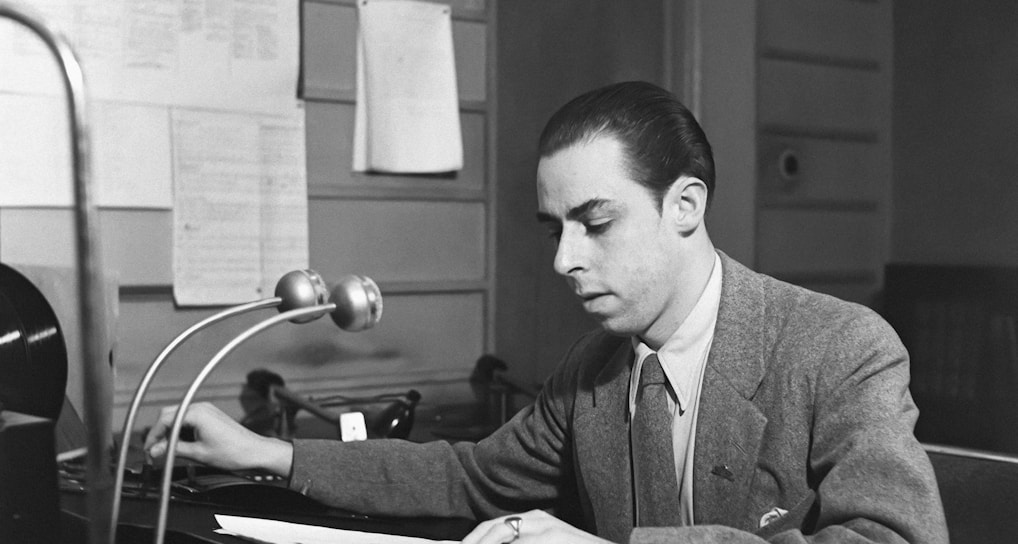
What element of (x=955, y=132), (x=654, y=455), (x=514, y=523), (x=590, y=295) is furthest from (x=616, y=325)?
(x=955, y=132)

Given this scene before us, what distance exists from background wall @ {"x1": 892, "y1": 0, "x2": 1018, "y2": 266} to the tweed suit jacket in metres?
1.64

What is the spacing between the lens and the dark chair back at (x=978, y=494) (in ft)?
3.65

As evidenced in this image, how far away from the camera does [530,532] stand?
0.92 m

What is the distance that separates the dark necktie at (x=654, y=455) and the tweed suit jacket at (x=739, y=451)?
0.03 m

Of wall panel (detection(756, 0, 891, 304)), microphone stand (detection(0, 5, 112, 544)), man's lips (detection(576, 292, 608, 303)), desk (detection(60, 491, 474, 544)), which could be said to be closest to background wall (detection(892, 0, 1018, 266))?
wall panel (detection(756, 0, 891, 304))

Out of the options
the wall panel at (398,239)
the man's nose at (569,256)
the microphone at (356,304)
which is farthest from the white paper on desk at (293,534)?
the wall panel at (398,239)

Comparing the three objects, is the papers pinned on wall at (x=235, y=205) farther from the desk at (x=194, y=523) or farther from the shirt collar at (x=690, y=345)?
the shirt collar at (x=690, y=345)

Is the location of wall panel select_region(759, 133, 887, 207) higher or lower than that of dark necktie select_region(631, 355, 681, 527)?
higher

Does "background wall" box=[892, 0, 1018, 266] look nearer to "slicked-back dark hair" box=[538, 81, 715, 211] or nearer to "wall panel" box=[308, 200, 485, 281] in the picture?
"wall panel" box=[308, 200, 485, 281]

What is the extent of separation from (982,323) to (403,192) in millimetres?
1430

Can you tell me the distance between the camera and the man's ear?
3.86 ft

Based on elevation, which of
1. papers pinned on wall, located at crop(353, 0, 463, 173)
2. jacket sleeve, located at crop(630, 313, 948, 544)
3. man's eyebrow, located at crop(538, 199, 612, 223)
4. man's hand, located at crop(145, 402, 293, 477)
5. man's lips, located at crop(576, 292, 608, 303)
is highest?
papers pinned on wall, located at crop(353, 0, 463, 173)

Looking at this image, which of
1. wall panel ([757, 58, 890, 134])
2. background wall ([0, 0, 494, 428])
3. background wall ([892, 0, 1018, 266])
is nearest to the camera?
background wall ([0, 0, 494, 428])

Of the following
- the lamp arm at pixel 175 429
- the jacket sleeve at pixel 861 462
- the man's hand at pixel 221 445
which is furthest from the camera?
the man's hand at pixel 221 445
